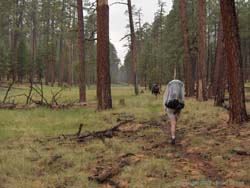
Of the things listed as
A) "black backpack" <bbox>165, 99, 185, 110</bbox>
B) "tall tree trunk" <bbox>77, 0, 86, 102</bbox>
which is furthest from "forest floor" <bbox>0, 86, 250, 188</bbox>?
"tall tree trunk" <bbox>77, 0, 86, 102</bbox>

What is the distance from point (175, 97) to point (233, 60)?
2.53 metres

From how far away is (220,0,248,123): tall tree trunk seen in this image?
1034cm

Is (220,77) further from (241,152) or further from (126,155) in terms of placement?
(126,155)

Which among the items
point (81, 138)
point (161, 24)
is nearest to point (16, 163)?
point (81, 138)

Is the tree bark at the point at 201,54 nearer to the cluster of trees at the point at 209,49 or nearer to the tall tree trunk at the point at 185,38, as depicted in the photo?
the cluster of trees at the point at 209,49

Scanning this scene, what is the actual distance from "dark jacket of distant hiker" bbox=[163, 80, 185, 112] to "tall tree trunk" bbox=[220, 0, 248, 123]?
2.09 m

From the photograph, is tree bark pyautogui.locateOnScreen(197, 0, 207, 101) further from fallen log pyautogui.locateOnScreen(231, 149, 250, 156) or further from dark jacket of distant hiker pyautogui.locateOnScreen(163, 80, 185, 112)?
fallen log pyautogui.locateOnScreen(231, 149, 250, 156)

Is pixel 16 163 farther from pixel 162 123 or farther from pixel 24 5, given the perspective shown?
pixel 24 5

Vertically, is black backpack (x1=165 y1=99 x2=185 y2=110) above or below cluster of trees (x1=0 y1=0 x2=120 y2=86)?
below

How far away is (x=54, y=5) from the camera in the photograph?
5656cm

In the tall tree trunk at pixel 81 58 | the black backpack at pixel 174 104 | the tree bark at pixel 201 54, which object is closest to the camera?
the black backpack at pixel 174 104

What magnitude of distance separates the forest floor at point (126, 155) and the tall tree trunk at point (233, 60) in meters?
0.55

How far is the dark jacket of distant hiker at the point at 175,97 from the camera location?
8.98m

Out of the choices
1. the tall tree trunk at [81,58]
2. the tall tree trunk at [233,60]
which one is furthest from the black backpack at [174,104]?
the tall tree trunk at [81,58]
